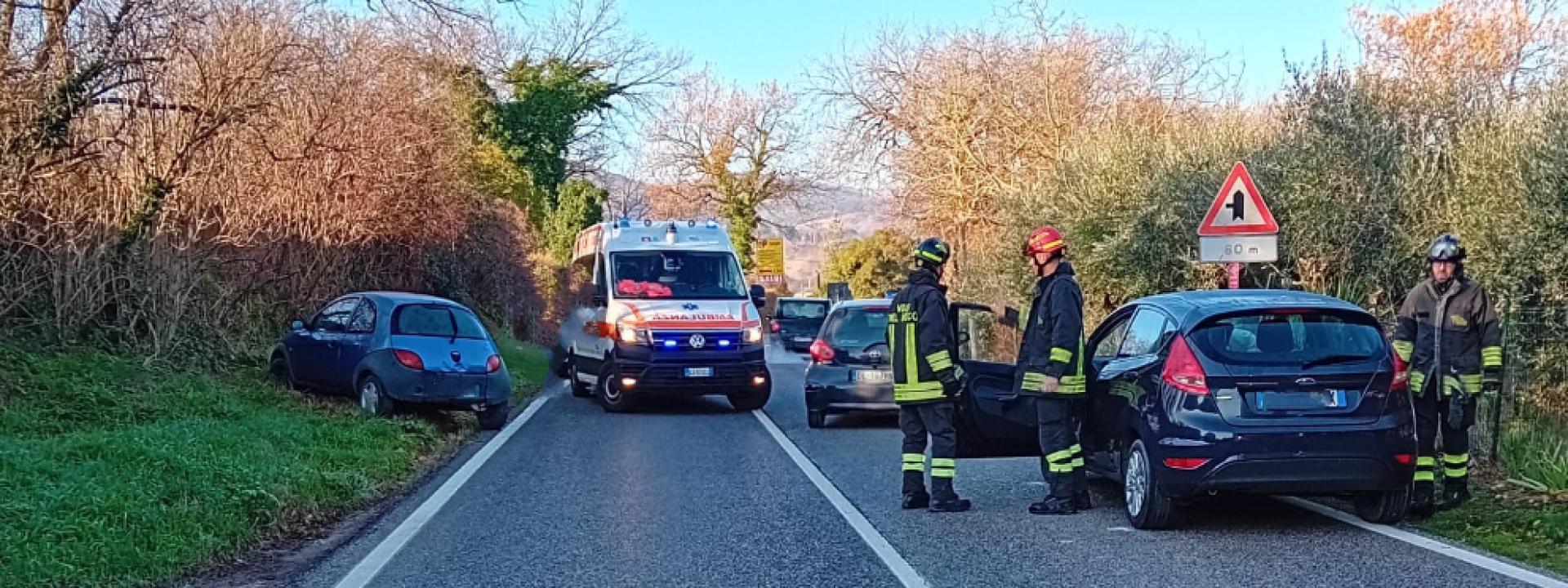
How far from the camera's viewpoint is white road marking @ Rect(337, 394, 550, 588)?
721cm

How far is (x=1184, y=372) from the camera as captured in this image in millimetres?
8008

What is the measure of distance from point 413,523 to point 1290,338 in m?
5.42

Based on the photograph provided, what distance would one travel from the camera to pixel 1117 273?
18.0m

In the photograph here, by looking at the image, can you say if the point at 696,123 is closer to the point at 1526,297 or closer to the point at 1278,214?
the point at 1278,214

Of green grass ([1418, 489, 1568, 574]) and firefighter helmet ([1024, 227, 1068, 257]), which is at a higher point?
firefighter helmet ([1024, 227, 1068, 257])

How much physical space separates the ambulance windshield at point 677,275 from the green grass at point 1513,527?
34.5 ft

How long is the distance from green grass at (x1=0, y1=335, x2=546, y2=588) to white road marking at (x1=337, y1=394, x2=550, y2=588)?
0.44 metres

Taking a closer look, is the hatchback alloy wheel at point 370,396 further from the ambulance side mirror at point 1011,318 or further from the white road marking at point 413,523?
Answer: the ambulance side mirror at point 1011,318

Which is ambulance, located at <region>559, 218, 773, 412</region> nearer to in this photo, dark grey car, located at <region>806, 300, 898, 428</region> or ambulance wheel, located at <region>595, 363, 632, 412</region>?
ambulance wheel, located at <region>595, 363, 632, 412</region>

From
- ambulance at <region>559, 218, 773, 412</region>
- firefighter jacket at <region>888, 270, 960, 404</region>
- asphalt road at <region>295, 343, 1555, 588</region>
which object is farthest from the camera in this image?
ambulance at <region>559, 218, 773, 412</region>

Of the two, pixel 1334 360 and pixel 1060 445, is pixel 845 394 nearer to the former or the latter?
pixel 1060 445

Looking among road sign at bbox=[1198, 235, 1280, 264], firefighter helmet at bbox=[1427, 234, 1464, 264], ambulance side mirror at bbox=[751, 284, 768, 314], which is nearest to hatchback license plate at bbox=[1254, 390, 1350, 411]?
firefighter helmet at bbox=[1427, 234, 1464, 264]

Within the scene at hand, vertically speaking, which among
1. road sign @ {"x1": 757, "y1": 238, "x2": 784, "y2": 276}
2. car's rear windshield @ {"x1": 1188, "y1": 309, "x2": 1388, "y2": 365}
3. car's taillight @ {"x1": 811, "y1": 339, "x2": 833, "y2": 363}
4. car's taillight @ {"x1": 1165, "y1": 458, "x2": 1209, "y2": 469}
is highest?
road sign @ {"x1": 757, "y1": 238, "x2": 784, "y2": 276}

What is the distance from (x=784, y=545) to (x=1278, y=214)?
8765 millimetres
